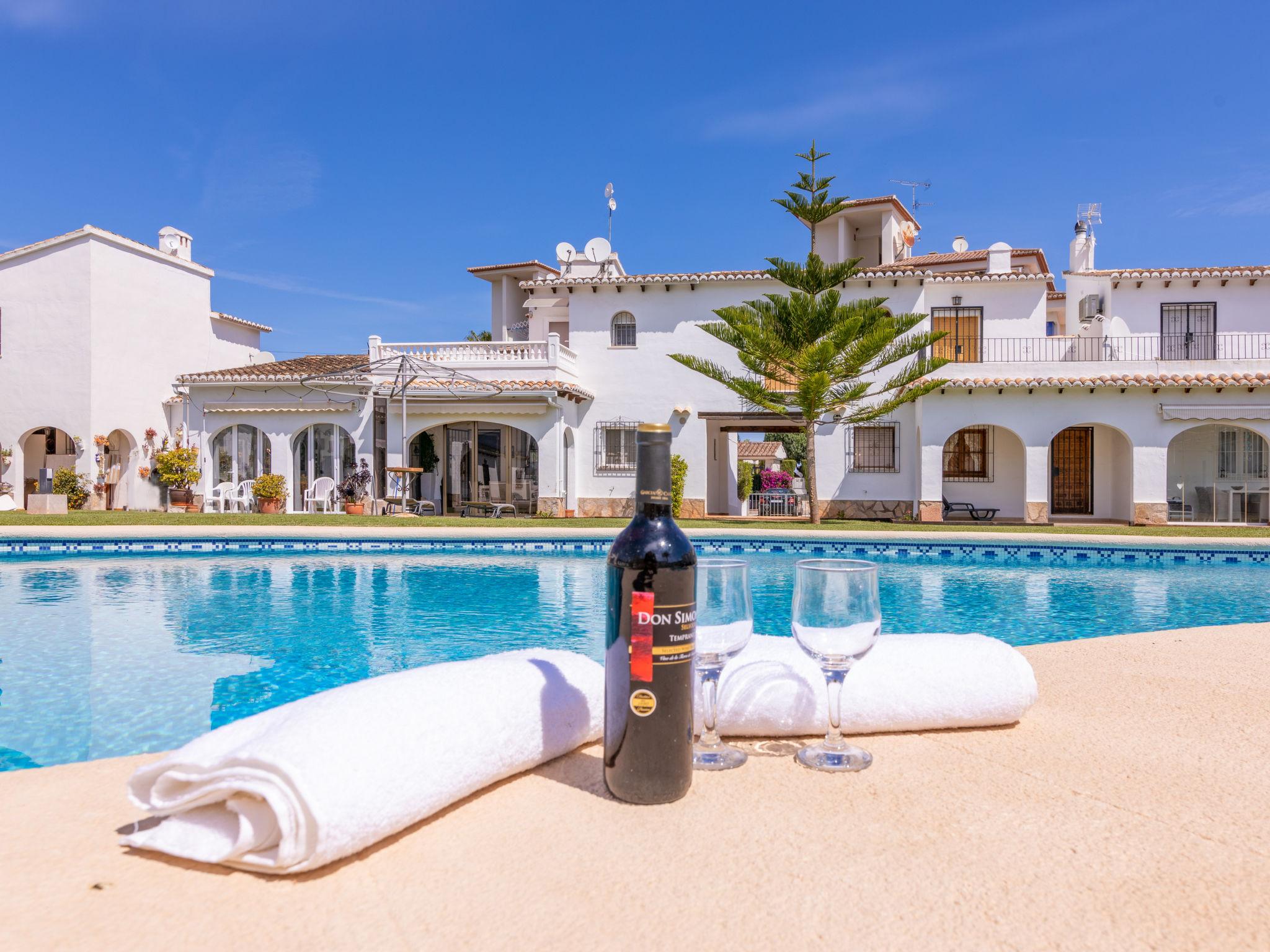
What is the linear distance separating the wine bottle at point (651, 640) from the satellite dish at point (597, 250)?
20.0m

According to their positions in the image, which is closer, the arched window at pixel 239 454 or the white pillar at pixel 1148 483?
the white pillar at pixel 1148 483

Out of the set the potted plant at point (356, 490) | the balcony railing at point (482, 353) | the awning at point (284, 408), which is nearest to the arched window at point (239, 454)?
the awning at point (284, 408)

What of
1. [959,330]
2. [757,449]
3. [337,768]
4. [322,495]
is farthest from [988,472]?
[337,768]

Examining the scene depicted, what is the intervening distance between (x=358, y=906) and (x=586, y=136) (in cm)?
1991

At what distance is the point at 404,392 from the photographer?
54.8 ft

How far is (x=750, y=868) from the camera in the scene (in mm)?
1519

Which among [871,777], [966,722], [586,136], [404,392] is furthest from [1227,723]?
[586,136]

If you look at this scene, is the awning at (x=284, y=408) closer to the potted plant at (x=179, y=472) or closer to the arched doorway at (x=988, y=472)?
Result: the potted plant at (x=179, y=472)

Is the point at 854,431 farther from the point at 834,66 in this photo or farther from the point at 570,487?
the point at 834,66

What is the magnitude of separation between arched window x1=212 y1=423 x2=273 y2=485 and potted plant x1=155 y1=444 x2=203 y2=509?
56 cm

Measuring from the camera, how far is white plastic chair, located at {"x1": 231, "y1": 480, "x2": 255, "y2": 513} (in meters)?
18.1

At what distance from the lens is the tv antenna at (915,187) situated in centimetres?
2378

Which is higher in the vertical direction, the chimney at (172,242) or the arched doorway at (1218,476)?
the chimney at (172,242)

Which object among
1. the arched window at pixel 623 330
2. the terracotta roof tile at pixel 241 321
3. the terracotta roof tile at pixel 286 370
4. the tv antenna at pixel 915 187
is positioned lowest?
the terracotta roof tile at pixel 286 370
